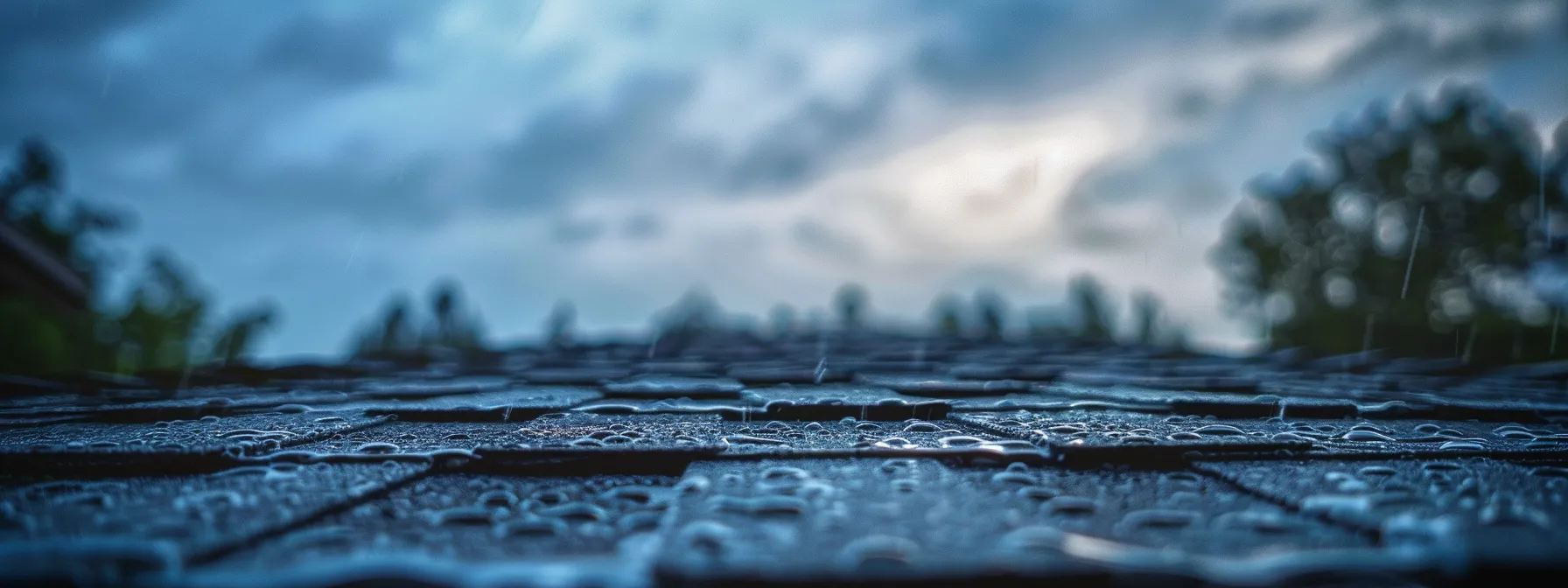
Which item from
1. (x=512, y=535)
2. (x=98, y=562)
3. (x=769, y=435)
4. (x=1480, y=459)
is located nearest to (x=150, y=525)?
(x=98, y=562)

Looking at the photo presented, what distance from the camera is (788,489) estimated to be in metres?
0.90

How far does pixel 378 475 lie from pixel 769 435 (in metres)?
0.62

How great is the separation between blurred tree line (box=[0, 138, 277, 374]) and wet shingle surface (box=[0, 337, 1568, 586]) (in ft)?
31.2

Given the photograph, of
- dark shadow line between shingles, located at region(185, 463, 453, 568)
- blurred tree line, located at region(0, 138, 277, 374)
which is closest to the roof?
blurred tree line, located at region(0, 138, 277, 374)

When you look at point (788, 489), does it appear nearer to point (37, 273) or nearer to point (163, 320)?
point (37, 273)

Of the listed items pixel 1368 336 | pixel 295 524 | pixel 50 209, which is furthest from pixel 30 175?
pixel 1368 336

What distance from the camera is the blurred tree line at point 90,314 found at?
10.7 m

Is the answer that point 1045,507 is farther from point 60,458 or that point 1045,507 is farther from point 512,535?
point 60,458

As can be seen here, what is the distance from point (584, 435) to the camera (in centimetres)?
133

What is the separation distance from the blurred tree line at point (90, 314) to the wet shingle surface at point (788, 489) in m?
9.50

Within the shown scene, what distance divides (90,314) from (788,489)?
1917cm

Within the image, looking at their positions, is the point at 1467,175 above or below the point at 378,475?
above

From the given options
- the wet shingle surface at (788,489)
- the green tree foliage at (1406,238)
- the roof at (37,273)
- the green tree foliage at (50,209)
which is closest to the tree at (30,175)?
the green tree foliage at (50,209)

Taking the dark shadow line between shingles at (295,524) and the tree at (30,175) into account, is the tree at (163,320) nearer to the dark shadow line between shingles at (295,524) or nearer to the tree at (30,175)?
the tree at (30,175)
